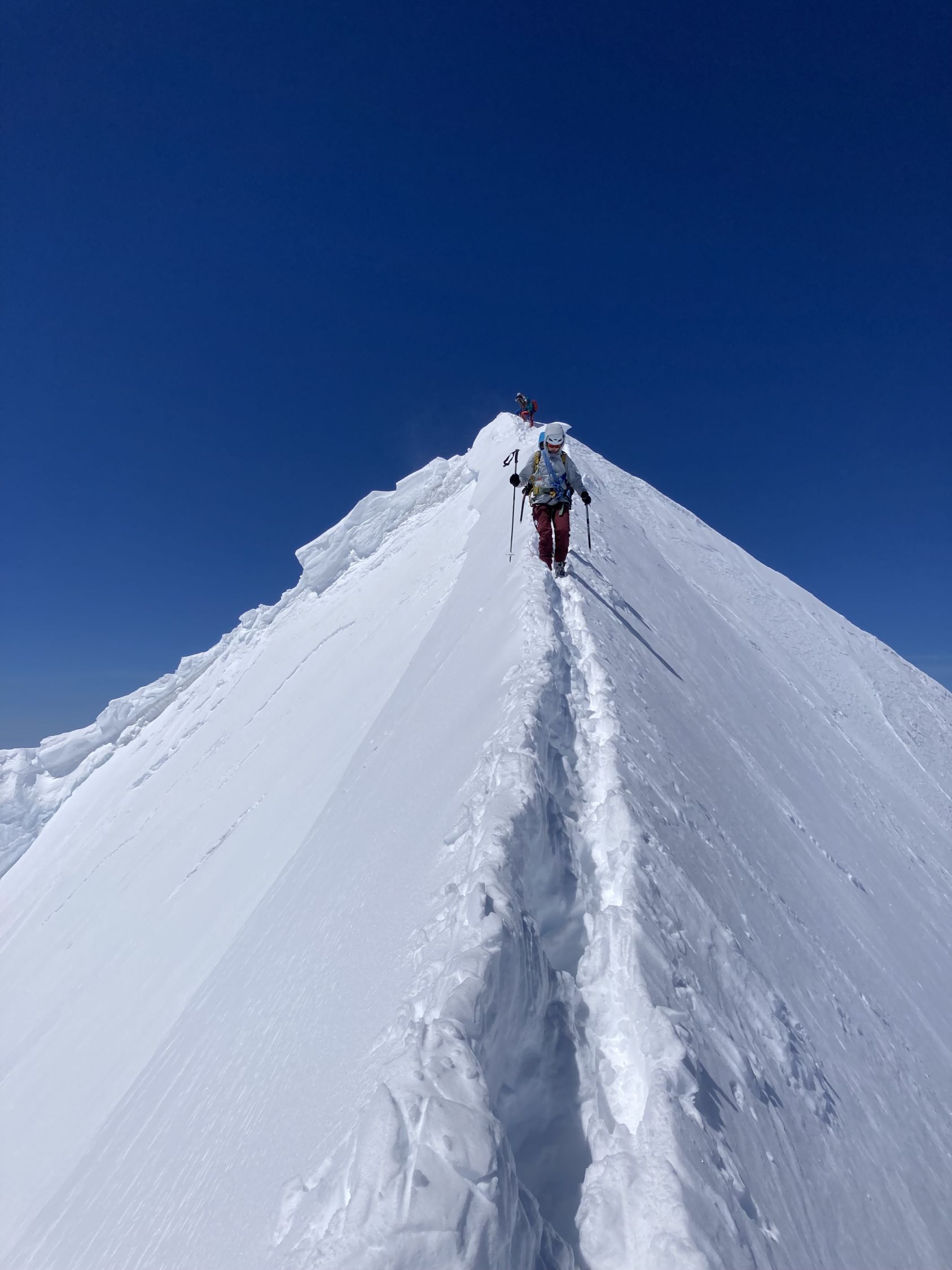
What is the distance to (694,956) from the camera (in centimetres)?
406

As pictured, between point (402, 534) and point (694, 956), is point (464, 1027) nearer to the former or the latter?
point (694, 956)

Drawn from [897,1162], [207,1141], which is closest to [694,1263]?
[897,1162]

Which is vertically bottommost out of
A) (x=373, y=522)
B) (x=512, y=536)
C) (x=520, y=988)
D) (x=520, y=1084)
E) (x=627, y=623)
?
(x=520, y=1084)

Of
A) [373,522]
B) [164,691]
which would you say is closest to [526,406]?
[373,522]

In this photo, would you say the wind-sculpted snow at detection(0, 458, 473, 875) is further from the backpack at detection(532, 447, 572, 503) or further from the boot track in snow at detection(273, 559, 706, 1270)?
the boot track in snow at detection(273, 559, 706, 1270)

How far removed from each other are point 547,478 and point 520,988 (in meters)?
7.78

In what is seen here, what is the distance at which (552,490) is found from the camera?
32.3 ft

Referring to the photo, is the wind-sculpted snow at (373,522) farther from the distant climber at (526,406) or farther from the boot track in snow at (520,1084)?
the boot track in snow at (520,1084)

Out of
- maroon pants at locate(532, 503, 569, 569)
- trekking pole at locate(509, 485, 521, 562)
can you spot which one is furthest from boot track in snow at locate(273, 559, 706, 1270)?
trekking pole at locate(509, 485, 521, 562)

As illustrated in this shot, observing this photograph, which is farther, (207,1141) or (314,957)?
(314,957)

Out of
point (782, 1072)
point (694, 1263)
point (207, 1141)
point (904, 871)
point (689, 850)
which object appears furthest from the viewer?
point (904, 871)

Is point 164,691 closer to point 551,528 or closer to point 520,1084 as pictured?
point 551,528

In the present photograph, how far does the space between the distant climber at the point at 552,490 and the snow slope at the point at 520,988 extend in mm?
500

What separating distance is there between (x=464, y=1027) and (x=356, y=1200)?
0.74 meters
